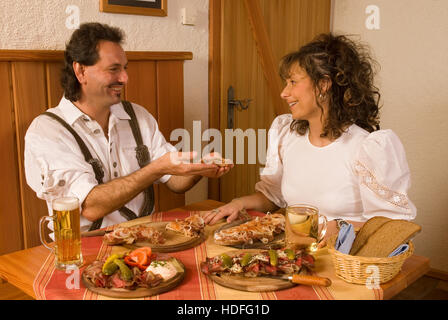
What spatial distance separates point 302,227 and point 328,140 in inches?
25.4

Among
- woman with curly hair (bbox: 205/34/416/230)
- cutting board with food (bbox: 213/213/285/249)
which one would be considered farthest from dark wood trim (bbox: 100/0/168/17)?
cutting board with food (bbox: 213/213/285/249)

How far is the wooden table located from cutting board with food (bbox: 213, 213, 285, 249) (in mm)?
341

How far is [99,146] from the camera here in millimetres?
2000

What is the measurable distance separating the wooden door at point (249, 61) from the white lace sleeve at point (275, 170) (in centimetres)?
77

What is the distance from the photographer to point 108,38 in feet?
6.59

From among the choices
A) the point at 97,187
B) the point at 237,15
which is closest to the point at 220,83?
the point at 237,15

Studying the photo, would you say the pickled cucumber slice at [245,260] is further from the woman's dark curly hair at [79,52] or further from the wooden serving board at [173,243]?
the woman's dark curly hair at [79,52]

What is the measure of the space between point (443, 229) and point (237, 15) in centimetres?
203

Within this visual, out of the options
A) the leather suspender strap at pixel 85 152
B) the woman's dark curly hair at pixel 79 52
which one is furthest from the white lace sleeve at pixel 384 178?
the woman's dark curly hair at pixel 79 52

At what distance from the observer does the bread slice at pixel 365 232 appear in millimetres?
1327

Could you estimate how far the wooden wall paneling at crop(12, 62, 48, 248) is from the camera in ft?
6.27
